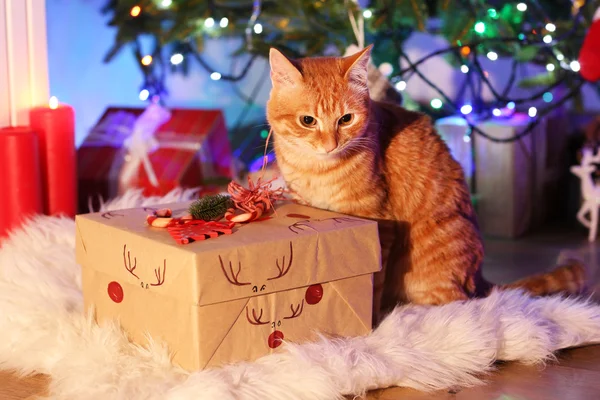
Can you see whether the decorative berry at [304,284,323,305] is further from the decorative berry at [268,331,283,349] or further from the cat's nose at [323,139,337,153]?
the cat's nose at [323,139,337,153]

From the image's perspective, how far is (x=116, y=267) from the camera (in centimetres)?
159

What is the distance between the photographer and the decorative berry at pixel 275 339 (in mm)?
1549

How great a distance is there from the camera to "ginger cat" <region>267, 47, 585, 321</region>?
1729 mm

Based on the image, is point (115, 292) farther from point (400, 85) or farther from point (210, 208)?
point (400, 85)

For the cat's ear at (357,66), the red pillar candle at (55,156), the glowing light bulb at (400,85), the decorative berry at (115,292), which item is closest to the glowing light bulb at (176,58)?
the red pillar candle at (55,156)

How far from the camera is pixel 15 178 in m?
2.27

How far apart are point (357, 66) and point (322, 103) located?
0.38ft

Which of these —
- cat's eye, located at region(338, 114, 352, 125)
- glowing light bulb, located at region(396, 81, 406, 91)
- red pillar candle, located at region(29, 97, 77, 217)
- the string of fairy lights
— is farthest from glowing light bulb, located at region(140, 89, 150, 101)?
Answer: cat's eye, located at region(338, 114, 352, 125)

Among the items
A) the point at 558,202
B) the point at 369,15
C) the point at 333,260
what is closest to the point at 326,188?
the point at 333,260

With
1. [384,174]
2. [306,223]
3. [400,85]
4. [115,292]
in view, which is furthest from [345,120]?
[400,85]

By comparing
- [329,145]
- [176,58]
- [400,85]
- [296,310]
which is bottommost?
[296,310]

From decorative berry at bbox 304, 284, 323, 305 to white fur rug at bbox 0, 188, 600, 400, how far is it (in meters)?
0.08

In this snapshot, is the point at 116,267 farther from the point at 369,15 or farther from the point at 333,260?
the point at 369,15

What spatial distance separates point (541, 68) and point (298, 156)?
1851mm
